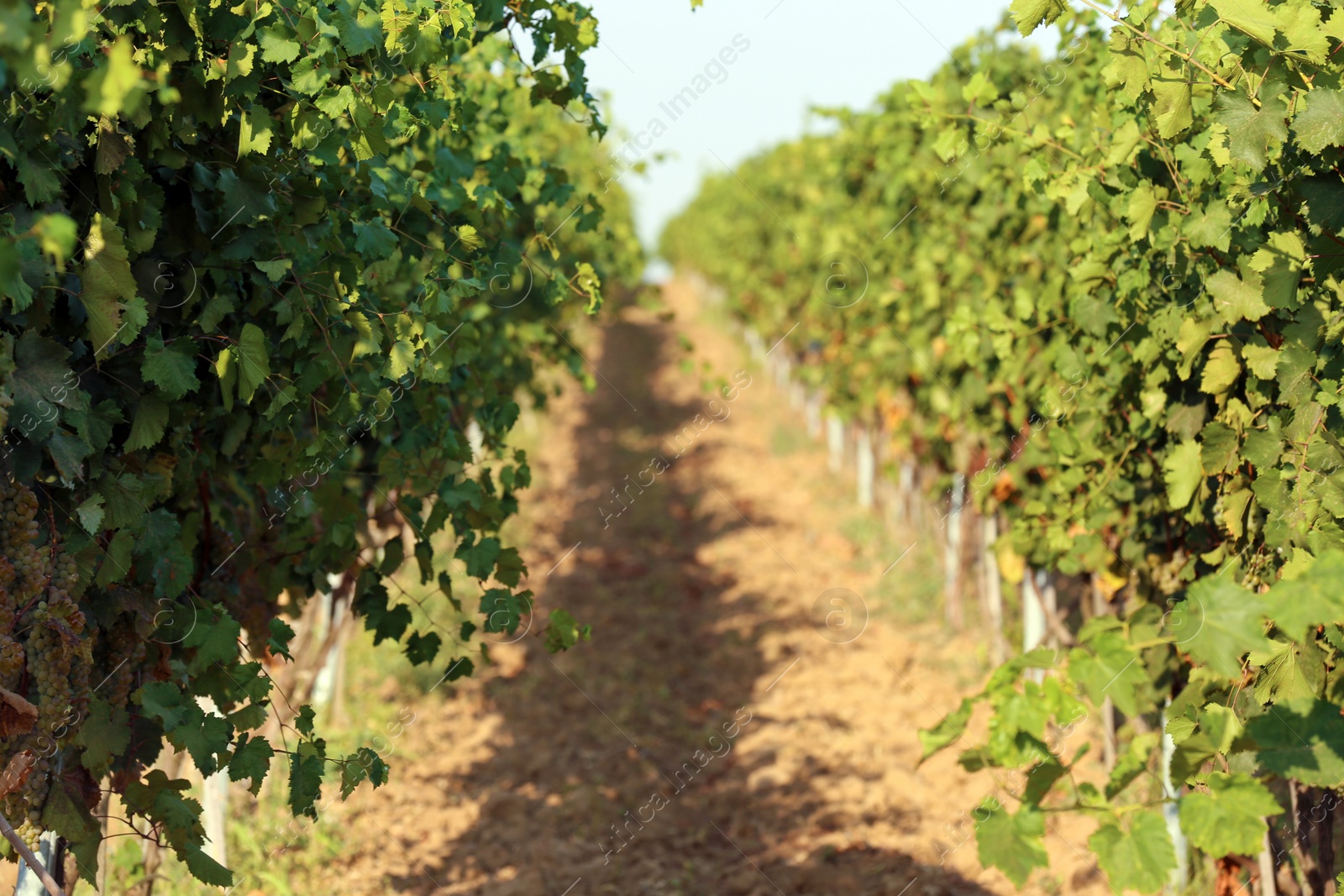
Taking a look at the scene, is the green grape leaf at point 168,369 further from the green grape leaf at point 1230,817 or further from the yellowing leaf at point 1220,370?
the yellowing leaf at point 1220,370

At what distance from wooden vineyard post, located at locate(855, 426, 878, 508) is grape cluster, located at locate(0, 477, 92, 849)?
900 centimetres

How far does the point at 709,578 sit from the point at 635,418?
24.4ft

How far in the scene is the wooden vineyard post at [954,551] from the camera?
7.86 m

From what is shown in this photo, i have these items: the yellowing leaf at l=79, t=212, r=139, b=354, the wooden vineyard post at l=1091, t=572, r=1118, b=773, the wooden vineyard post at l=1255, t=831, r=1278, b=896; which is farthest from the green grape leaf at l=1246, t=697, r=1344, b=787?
the wooden vineyard post at l=1091, t=572, r=1118, b=773

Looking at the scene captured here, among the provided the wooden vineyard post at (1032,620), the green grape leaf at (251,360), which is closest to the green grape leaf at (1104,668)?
the green grape leaf at (251,360)

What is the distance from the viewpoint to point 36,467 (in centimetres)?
238

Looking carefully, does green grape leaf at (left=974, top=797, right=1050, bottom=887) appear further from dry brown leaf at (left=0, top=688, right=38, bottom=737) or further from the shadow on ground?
the shadow on ground

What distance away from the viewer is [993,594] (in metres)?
7.26

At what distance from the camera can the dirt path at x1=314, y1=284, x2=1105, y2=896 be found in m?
4.84

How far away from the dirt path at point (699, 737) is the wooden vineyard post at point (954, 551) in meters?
0.22

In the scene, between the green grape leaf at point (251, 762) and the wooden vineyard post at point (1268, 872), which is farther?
the wooden vineyard post at point (1268, 872)

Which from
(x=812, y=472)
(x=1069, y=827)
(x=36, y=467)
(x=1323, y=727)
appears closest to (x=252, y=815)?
(x=36, y=467)

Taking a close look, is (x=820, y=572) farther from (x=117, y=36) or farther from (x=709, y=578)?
(x=117, y=36)

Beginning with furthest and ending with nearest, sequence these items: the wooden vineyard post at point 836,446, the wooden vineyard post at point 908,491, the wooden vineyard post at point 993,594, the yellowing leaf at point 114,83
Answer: the wooden vineyard post at point 836,446 < the wooden vineyard post at point 908,491 < the wooden vineyard post at point 993,594 < the yellowing leaf at point 114,83
